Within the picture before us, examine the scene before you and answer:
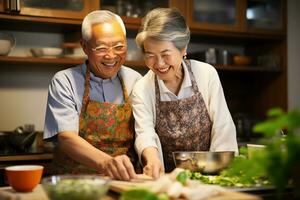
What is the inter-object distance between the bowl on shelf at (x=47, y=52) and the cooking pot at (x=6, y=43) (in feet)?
0.47

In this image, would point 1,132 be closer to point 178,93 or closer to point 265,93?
point 178,93

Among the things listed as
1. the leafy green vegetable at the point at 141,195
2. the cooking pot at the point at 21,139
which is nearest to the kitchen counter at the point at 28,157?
the cooking pot at the point at 21,139

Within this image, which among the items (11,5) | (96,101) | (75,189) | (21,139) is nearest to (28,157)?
(21,139)

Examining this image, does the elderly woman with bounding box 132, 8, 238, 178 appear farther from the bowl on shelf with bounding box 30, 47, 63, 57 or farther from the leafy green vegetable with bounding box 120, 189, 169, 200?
the bowl on shelf with bounding box 30, 47, 63, 57

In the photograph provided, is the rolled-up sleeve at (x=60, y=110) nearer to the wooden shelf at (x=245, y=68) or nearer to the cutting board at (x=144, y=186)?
the cutting board at (x=144, y=186)

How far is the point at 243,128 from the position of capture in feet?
13.2

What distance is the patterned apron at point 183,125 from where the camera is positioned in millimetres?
2092

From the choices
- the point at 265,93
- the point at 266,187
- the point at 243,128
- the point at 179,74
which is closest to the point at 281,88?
the point at 265,93

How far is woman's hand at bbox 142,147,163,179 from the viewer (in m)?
1.68

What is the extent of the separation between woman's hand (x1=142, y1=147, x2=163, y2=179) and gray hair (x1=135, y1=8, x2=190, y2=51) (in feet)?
1.50

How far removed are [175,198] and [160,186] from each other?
0.06 m

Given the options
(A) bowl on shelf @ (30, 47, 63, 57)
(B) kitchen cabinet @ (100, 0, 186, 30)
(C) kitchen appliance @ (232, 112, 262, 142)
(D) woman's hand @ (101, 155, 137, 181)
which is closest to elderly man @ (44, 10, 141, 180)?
(D) woman's hand @ (101, 155, 137, 181)

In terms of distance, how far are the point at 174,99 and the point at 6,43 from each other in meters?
1.57

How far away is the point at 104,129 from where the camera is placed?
217cm
